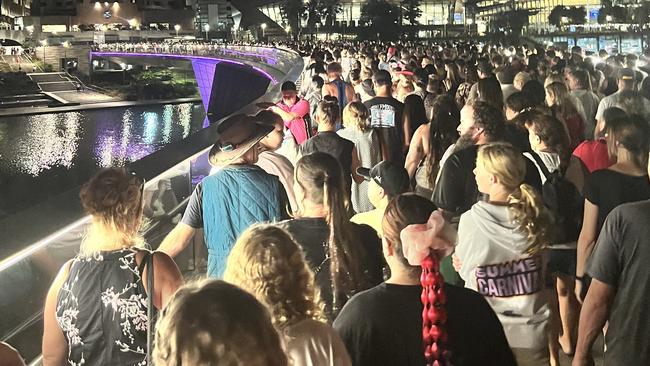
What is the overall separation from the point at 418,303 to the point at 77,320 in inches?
53.8

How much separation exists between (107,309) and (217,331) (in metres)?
1.41

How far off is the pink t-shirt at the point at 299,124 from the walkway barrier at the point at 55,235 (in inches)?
31.4

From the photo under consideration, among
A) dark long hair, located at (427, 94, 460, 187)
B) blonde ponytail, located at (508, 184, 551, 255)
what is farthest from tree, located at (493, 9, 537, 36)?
blonde ponytail, located at (508, 184, 551, 255)

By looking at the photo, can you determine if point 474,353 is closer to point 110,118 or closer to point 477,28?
point 110,118

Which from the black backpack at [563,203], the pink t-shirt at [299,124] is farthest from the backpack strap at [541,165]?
the pink t-shirt at [299,124]

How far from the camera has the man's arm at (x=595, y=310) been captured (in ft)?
11.1

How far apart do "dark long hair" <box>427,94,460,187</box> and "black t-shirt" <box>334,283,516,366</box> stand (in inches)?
149

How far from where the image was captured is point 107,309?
3.21 metres

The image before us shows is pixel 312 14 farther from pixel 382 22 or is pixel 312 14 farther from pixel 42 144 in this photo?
pixel 42 144

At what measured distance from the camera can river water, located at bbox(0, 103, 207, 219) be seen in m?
65.8

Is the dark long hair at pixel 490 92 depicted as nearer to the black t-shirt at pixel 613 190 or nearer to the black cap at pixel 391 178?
the black t-shirt at pixel 613 190

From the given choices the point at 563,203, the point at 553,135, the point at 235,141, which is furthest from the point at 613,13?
the point at 235,141

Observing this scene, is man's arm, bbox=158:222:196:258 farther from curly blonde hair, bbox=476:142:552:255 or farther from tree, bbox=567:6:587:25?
tree, bbox=567:6:587:25

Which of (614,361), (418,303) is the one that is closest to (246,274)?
(418,303)
